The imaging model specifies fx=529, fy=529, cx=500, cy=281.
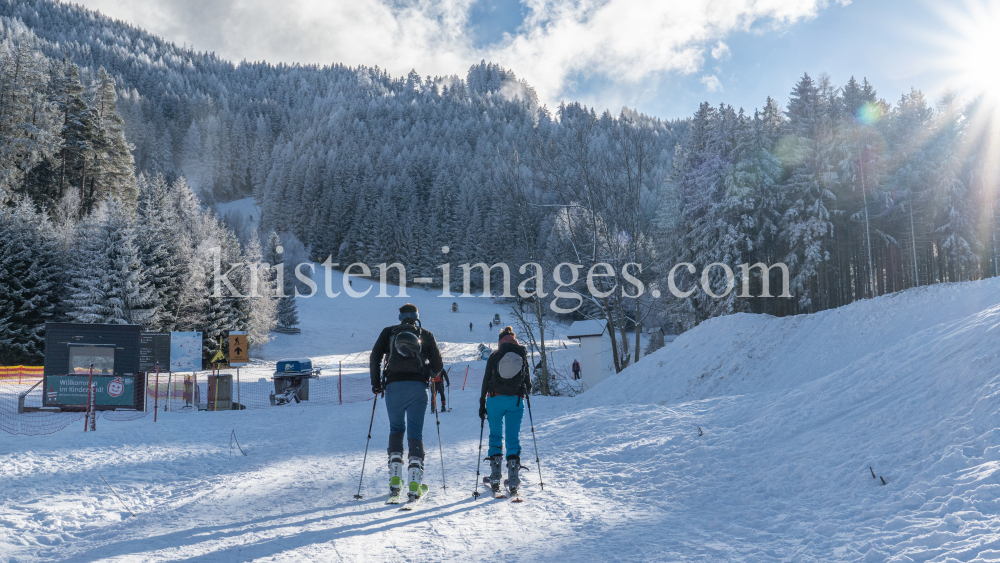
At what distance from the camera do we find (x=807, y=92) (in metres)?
32.1

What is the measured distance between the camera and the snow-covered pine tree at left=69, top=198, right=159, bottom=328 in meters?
29.8

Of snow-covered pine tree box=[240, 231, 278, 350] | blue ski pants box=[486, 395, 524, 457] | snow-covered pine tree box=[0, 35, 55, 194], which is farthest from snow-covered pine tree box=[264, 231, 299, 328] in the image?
blue ski pants box=[486, 395, 524, 457]

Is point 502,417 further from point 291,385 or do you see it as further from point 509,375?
point 291,385

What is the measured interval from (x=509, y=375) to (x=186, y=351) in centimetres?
2290

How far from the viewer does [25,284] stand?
2966 centimetres

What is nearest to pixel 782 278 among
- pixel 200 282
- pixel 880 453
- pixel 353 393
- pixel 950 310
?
pixel 950 310

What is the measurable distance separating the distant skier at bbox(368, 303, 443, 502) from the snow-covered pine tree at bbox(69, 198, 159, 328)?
103 ft

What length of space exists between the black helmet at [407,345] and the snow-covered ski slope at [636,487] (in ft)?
4.91

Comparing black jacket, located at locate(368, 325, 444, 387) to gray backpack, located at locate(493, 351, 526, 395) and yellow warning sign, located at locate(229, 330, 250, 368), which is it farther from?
yellow warning sign, located at locate(229, 330, 250, 368)

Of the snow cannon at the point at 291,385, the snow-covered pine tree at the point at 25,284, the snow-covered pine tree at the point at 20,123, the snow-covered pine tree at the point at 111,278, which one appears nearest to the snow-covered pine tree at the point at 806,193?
the snow cannon at the point at 291,385

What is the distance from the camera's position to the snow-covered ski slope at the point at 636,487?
3.85 m

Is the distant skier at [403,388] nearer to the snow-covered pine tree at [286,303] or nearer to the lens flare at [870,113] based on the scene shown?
the lens flare at [870,113]

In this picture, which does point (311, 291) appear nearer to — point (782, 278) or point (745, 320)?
point (782, 278)

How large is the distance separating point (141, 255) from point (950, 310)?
38.6m
